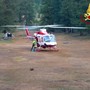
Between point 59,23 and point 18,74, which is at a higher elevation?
point 18,74

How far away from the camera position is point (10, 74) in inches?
757

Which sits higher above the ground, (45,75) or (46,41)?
(45,75)

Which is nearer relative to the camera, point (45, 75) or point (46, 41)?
point (45, 75)

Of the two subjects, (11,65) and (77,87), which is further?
(11,65)

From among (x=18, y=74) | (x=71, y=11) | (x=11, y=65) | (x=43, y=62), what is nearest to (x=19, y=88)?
(x=18, y=74)

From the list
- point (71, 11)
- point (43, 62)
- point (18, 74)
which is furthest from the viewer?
point (71, 11)

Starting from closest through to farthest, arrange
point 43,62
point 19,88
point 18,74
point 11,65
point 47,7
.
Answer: point 19,88 < point 18,74 < point 11,65 < point 43,62 < point 47,7

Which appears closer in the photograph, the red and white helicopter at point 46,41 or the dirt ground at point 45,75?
the dirt ground at point 45,75

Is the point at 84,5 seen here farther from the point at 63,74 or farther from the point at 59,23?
the point at 63,74

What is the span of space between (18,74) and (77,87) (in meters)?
4.70

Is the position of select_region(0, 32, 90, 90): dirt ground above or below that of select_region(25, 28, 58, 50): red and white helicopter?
above

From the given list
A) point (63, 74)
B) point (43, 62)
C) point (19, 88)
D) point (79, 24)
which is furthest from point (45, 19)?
point (19, 88)

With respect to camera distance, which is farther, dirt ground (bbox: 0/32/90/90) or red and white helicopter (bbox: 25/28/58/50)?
red and white helicopter (bbox: 25/28/58/50)

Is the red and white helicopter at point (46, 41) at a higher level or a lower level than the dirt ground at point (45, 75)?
lower
